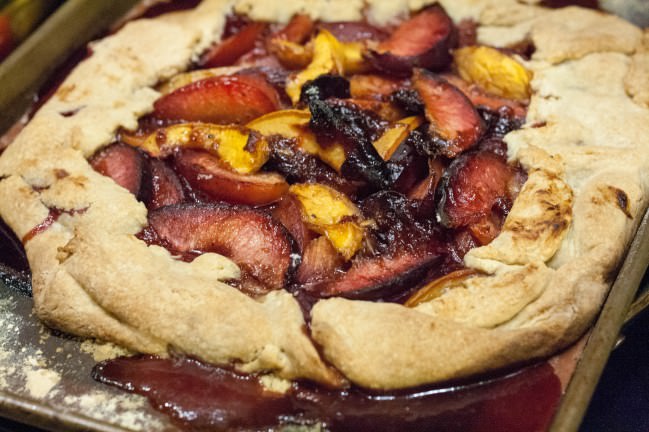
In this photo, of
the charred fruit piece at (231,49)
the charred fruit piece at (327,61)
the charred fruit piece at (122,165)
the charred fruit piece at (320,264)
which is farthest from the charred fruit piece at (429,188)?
the charred fruit piece at (231,49)

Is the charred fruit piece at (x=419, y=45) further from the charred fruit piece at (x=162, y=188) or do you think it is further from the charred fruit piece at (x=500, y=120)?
the charred fruit piece at (x=162, y=188)

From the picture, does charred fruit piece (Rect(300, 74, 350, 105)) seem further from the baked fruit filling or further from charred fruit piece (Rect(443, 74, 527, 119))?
charred fruit piece (Rect(443, 74, 527, 119))

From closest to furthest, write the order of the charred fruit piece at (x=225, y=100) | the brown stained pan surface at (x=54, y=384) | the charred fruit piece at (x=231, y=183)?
1. the brown stained pan surface at (x=54, y=384)
2. the charred fruit piece at (x=231, y=183)
3. the charred fruit piece at (x=225, y=100)

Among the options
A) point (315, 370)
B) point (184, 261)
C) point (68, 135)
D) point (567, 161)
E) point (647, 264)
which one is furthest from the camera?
point (68, 135)

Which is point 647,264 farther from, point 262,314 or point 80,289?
point 80,289

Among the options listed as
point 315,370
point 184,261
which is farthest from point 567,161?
point 184,261

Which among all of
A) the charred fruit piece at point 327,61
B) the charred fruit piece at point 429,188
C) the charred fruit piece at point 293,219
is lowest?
the charred fruit piece at point 429,188
